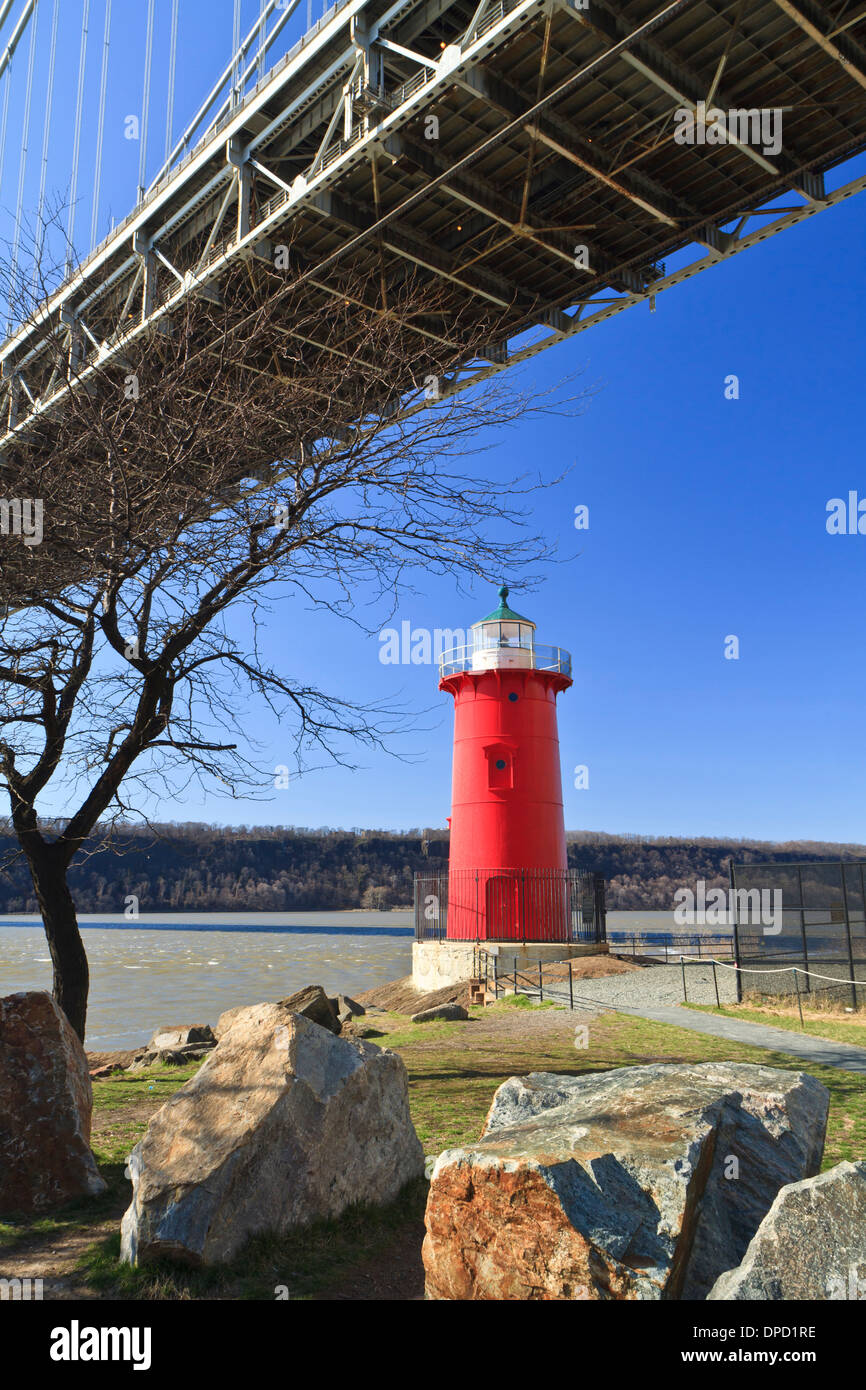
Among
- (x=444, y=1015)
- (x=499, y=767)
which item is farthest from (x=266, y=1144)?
(x=499, y=767)

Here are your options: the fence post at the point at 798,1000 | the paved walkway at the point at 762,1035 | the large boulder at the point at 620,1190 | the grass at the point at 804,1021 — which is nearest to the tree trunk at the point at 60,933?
the large boulder at the point at 620,1190

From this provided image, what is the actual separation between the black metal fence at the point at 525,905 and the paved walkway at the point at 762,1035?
766 cm

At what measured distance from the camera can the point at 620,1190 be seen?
139 inches

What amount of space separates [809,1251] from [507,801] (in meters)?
22.2

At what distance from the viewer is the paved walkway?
10.5 metres

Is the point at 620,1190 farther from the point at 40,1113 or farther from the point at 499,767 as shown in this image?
the point at 499,767

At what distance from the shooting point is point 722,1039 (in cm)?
1190

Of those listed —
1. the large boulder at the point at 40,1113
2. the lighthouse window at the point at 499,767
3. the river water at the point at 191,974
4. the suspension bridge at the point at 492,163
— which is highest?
the suspension bridge at the point at 492,163

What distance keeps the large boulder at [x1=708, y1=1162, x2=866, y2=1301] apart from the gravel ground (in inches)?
544

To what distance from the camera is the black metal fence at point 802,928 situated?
16.5 metres

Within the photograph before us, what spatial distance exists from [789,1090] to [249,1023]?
9.90ft

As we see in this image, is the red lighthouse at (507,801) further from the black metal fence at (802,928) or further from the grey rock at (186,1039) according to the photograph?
the grey rock at (186,1039)
